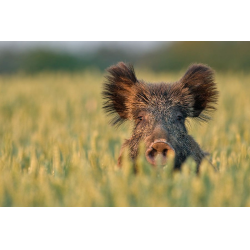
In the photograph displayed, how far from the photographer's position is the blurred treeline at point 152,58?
31.2 metres

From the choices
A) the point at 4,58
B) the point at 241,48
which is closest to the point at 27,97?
the point at 241,48

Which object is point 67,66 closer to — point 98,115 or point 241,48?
point 241,48

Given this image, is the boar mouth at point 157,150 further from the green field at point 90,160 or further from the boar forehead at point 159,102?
the boar forehead at point 159,102

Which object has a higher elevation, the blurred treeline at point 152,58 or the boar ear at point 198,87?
the blurred treeline at point 152,58

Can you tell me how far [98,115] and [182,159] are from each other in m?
6.87

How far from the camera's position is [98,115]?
480 inches

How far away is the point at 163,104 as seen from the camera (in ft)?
20.0

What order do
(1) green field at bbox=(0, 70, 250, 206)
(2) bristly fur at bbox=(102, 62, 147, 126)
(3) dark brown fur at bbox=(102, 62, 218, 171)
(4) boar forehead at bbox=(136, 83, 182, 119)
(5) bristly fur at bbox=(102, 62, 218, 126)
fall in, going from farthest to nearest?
(2) bristly fur at bbox=(102, 62, 147, 126) < (5) bristly fur at bbox=(102, 62, 218, 126) < (4) boar forehead at bbox=(136, 83, 182, 119) < (3) dark brown fur at bbox=(102, 62, 218, 171) < (1) green field at bbox=(0, 70, 250, 206)

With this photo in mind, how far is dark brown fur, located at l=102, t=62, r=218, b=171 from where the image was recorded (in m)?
5.65

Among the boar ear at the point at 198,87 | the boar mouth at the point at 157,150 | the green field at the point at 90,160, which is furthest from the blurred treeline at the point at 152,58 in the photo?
the boar mouth at the point at 157,150

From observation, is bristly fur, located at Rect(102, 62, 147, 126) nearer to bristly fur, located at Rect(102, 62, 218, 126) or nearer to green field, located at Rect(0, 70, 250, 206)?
bristly fur, located at Rect(102, 62, 218, 126)

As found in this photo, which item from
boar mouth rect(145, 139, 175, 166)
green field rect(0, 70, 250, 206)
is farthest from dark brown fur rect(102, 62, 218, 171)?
green field rect(0, 70, 250, 206)

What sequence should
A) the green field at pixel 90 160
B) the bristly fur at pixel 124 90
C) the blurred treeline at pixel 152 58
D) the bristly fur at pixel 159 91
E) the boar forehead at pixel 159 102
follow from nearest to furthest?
the green field at pixel 90 160 → the boar forehead at pixel 159 102 → the bristly fur at pixel 159 91 → the bristly fur at pixel 124 90 → the blurred treeline at pixel 152 58

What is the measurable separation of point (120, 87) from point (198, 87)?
116 centimetres
